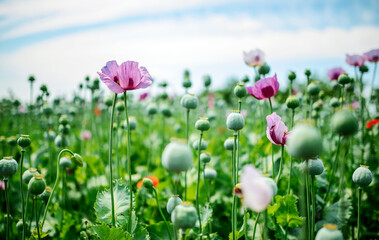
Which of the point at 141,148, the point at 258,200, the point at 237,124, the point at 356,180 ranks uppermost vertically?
the point at 237,124

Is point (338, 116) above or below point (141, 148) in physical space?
above

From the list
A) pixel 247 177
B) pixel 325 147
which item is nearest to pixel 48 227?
pixel 247 177

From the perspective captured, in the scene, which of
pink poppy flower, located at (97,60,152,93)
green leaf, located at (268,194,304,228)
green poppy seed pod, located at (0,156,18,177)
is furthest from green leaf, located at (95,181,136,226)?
green leaf, located at (268,194,304,228)

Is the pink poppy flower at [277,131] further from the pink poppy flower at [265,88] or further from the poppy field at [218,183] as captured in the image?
the pink poppy flower at [265,88]

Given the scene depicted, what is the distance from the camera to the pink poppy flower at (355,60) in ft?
8.52

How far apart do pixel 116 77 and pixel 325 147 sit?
126 inches

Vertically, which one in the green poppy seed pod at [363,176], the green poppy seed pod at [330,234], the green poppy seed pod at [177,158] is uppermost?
the green poppy seed pod at [177,158]

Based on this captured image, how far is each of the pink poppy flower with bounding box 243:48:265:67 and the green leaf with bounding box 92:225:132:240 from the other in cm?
176

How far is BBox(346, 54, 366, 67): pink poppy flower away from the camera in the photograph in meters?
2.60

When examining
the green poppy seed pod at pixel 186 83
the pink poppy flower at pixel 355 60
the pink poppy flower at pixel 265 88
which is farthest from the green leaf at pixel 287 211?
the pink poppy flower at pixel 355 60

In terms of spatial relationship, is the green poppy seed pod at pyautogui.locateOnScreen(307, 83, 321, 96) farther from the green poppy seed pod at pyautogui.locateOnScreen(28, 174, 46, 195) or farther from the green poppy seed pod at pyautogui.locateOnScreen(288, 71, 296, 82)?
the green poppy seed pod at pyautogui.locateOnScreen(28, 174, 46, 195)

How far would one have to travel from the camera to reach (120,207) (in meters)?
1.61

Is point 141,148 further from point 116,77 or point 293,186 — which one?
point 116,77

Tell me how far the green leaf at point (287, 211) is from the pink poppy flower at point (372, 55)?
1876 mm
